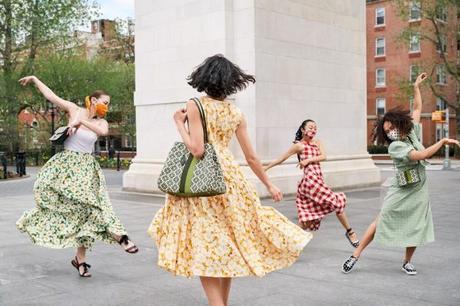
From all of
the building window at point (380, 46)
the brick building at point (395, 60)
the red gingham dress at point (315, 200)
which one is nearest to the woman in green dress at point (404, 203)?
the red gingham dress at point (315, 200)

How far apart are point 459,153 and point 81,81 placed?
1068 inches

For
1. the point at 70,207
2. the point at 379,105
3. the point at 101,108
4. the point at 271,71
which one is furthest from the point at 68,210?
the point at 379,105

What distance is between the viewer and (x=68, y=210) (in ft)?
20.7

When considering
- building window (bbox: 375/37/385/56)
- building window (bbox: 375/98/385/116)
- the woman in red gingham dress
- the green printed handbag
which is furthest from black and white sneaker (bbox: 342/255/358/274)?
building window (bbox: 375/37/385/56)

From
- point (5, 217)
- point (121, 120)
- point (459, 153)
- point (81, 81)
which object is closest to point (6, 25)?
point (81, 81)

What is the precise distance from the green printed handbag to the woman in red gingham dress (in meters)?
3.89

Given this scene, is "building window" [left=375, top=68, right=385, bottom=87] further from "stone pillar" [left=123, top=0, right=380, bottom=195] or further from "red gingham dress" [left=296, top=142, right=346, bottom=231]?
"red gingham dress" [left=296, top=142, right=346, bottom=231]

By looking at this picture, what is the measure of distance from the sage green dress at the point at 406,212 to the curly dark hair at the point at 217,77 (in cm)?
259

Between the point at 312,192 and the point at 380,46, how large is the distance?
48518 mm

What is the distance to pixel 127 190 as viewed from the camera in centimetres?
1549

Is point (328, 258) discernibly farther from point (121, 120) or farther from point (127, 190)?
point (121, 120)

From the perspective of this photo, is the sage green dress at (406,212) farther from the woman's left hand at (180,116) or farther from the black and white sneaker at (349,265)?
the woman's left hand at (180,116)

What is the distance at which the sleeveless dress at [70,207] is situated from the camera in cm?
625

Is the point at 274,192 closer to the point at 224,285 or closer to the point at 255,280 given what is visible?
the point at 224,285
